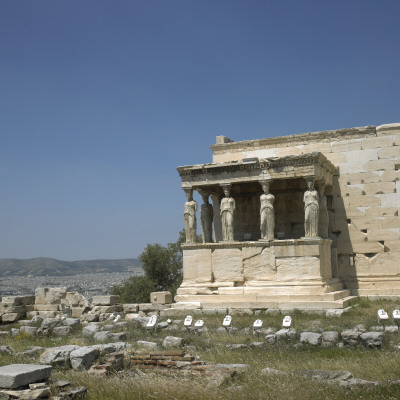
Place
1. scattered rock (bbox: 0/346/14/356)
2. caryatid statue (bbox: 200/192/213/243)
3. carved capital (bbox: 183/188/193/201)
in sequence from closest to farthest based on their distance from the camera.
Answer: scattered rock (bbox: 0/346/14/356) < carved capital (bbox: 183/188/193/201) < caryatid statue (bbox: 200/192/213/243)

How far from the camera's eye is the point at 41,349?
37.7ft

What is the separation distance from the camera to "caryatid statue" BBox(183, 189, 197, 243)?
17.9m

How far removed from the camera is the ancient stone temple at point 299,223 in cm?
1636

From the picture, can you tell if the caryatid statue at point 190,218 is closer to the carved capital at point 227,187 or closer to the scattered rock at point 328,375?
the carved capital at point 227,187

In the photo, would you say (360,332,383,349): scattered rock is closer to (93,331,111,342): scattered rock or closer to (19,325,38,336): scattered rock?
(93,331,111,342): scattered rock

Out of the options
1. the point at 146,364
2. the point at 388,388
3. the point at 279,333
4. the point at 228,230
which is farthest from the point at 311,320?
the point at 388,388

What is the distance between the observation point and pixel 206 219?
62.0 feet

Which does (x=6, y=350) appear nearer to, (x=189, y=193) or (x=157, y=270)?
(x=189, y=193)

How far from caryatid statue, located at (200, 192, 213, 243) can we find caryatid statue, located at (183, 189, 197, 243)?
0.81 m

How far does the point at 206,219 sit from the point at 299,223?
302cm

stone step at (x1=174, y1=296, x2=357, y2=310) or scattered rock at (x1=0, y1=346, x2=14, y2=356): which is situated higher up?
stone step at (x1=174, y1=296, x2=357, y2=310)

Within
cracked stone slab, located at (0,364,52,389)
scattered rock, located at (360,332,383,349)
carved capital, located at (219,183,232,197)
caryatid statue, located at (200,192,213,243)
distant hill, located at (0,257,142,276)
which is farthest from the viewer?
distant hill, located at (0,257,142,276)

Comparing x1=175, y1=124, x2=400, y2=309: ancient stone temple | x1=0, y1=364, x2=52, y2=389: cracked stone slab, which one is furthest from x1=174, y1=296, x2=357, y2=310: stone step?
x1=0, y1=364, x2=52, y2=389: cracked stone slab

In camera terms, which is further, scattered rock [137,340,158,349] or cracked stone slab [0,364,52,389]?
scattered rock [137,340,158,349]
